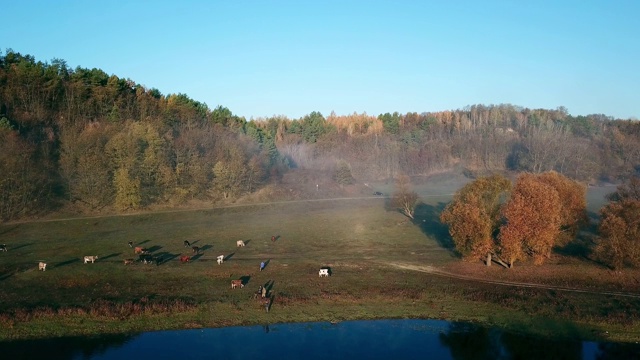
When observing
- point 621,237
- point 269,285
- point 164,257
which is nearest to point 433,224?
point 621,237

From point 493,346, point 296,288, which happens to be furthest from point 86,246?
point 493,346

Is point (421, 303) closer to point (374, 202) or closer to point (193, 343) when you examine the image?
point (193, 343)

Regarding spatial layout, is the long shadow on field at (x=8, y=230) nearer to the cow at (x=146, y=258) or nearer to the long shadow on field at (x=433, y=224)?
the cow at (x=146, y=258)

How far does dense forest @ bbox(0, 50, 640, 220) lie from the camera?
8738cm

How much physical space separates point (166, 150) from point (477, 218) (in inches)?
2928

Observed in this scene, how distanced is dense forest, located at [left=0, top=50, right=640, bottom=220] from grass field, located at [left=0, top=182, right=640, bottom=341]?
16.3m

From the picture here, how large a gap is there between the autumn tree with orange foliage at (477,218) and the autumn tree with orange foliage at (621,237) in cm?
998

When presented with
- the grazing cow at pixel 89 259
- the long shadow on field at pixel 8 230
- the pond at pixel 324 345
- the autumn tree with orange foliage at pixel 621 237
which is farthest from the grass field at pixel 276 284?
the autumn tree with orange foliage at pixel 621 237

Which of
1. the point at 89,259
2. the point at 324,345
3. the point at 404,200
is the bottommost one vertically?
the point at 324,345

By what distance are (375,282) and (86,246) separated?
36.1m

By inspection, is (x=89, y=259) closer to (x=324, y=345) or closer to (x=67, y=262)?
(x=67, y=262)

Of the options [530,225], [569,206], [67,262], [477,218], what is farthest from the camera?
[569,206]

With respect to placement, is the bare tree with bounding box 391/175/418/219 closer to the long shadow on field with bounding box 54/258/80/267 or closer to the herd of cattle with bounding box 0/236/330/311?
the herd of cattle with bounding box 0/236/330/311

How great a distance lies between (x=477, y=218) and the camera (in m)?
51.4
